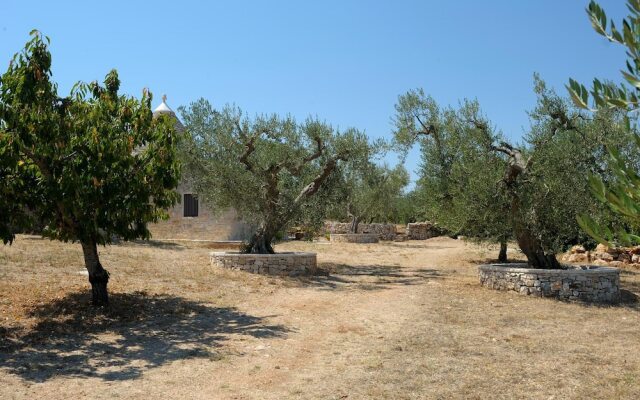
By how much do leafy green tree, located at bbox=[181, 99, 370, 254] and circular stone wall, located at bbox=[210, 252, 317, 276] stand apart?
134 centimetres

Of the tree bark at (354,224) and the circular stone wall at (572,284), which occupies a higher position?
the tree bark at (354,224)

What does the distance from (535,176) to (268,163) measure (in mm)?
8204

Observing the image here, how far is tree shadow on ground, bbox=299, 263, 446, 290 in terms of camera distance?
15.6 m

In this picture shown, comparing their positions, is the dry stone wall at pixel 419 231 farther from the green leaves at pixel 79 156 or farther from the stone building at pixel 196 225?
the green leaves at pixel 79 156

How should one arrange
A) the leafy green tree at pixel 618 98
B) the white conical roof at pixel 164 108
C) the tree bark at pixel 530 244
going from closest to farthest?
the leafy green tree at pixel 618 98
the tree bark at pixel 530 244
the white conical roof at pixel 164 108

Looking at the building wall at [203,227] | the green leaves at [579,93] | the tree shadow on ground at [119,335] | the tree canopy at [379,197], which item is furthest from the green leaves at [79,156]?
the building wall at [203,227]

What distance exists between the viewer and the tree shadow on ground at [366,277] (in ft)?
51.2

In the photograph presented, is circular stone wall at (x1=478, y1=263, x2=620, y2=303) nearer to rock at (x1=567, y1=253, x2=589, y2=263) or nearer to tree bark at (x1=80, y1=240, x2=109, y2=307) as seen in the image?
rock at (x1=567, y1=253, x2=589, y2=263)

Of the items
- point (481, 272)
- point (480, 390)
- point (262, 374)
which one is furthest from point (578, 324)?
point (262, 374)

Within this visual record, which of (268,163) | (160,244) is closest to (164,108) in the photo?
(160,244)

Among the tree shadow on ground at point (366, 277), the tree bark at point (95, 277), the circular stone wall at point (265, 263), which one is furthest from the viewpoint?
the circular stone wall at point (265, 263)

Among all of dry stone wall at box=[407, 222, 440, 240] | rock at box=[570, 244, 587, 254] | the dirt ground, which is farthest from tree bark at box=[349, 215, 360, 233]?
the dirt ground

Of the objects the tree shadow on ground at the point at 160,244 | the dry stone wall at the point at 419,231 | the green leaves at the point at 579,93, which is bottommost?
the tree shadow on ground at the point at 160,244

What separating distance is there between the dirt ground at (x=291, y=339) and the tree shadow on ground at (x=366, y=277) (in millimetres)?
189
